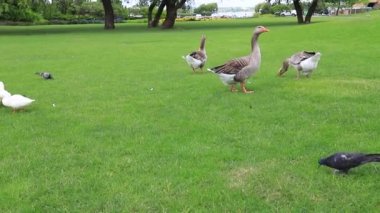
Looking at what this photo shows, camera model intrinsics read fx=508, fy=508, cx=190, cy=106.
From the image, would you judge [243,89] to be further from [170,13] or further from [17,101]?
[170,13]

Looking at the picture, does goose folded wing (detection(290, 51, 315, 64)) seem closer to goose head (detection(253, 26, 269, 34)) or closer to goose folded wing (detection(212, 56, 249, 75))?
goose head (detection(253, 26, 269, 34))

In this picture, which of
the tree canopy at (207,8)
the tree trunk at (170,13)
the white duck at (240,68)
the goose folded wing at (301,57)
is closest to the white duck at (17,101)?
the white duck at (240,68)

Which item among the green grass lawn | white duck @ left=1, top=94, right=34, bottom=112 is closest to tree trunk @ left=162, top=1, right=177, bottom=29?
the green grass lawn

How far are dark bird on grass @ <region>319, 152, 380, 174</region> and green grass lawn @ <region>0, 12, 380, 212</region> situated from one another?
0.16 metres

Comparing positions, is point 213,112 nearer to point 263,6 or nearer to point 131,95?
point 131,95

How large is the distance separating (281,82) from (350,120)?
16.2 ft

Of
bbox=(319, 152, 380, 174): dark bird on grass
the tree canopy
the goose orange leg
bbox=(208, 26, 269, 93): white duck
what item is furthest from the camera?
the tree canopy

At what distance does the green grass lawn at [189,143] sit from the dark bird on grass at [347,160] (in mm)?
163

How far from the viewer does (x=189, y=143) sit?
26.6 feet

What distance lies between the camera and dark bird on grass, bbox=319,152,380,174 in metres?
6.11

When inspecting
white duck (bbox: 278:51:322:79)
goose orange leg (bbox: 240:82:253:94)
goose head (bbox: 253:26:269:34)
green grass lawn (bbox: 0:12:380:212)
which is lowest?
green grass lawn (bbox: 0:12:380:212)

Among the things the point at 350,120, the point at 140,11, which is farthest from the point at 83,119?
the point at 140,11

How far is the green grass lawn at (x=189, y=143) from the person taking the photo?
19.6 feet

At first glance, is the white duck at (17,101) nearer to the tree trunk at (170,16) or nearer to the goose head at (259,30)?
the goose head at (259,30)
